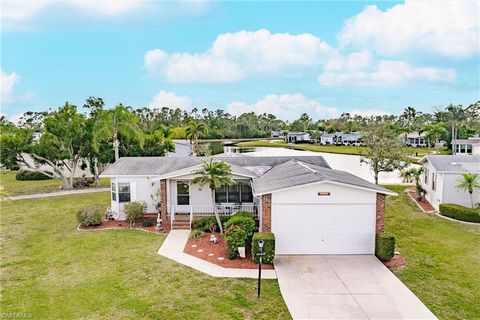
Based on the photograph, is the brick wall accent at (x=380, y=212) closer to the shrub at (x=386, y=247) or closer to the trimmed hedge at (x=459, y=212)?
the shrub at (x=386, y=247)

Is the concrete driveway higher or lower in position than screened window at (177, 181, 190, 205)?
lower

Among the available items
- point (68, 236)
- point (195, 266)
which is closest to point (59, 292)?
point (195, 266)

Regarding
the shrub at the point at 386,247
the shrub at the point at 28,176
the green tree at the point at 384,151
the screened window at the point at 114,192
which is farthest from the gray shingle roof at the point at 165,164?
the shrub at the point at 28,176

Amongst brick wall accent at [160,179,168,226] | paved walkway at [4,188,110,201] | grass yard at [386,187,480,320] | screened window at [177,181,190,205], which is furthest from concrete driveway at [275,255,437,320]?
paved walkway at [4,188,110,201]

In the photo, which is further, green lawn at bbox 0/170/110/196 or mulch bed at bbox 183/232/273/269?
green lawn at bbox 0/170/110/196

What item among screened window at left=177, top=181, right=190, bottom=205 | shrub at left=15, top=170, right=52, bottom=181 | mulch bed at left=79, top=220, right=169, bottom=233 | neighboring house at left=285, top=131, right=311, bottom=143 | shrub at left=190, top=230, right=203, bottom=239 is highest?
neighboring house at left=285, top=131, right=311, bottom=143

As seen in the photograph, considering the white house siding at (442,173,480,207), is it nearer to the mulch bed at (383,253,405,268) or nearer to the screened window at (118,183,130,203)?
the mulch bed at (383,253,405,268)

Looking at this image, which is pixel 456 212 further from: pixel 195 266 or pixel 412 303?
pixel 195 266
